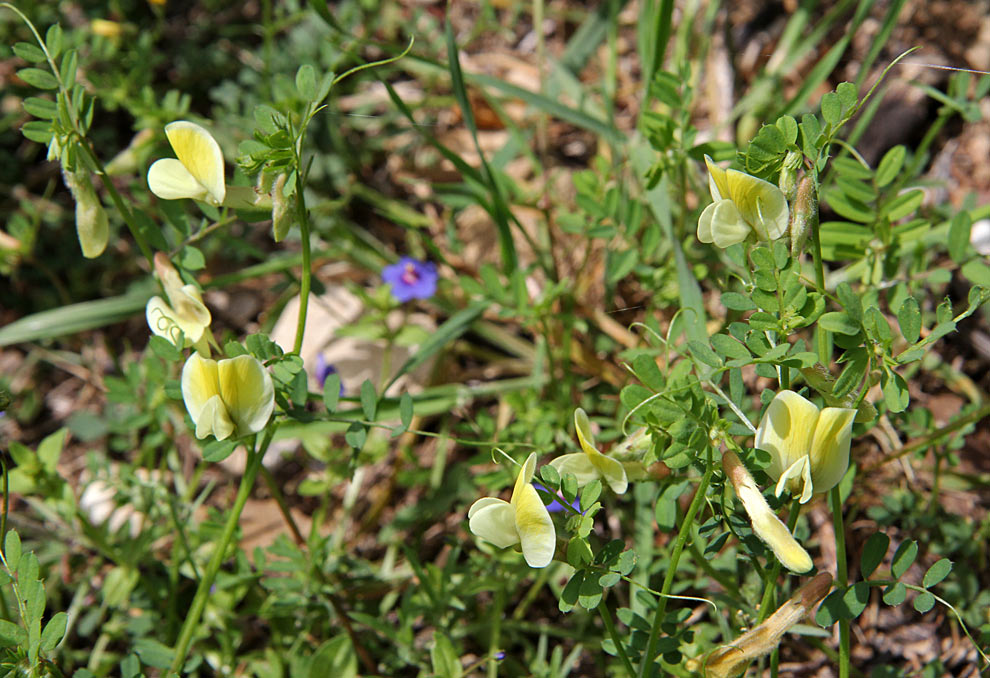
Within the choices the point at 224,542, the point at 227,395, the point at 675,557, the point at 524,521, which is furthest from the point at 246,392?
the point at 675,557

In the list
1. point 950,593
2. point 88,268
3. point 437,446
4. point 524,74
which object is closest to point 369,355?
point 437,446

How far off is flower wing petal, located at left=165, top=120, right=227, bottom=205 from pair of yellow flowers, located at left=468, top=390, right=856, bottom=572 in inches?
27.5

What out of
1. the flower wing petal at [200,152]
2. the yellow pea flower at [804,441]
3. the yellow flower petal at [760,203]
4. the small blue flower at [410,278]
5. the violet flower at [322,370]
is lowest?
the violet flower at [322,370]

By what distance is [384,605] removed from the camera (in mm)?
2033

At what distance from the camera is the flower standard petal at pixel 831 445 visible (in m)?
1.12

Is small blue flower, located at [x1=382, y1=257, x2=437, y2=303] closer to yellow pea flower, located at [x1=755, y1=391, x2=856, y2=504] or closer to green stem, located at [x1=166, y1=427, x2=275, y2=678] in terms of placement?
green stem, located at [x1=166, y1=427, x2=275, y2=678]

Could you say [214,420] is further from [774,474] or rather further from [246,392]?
[774,474]

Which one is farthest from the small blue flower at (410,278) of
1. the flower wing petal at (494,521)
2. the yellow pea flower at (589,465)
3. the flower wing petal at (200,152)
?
the flower wing petal at (494,521)

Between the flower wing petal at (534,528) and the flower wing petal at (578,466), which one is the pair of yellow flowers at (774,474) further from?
the flower wing petal at (578,466)

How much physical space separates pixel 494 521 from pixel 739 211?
0.61 metres

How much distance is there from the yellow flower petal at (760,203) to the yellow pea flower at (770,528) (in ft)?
1.24

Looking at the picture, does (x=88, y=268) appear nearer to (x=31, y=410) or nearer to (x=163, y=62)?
(x=31, y=410)

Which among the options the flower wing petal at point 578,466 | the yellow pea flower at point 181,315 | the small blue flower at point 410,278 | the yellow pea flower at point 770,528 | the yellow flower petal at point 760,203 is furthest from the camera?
the small blue flower at point 410,278

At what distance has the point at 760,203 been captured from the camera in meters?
1.21
